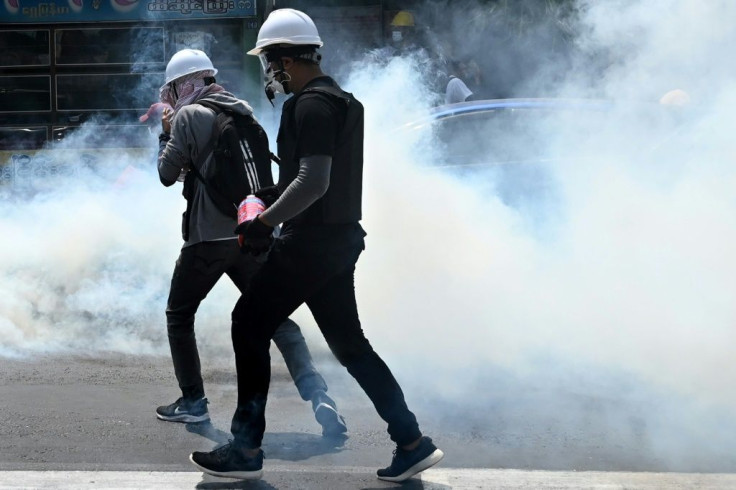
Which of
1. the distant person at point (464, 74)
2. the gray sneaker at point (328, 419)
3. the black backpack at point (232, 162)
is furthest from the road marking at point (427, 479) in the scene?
the distant person at point (464, 74)

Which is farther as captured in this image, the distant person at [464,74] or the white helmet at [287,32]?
the distant person at [464,74]

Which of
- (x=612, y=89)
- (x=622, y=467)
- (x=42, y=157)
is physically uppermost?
(x=42, y=157)

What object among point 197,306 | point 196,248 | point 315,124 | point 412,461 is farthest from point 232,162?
point 412,461

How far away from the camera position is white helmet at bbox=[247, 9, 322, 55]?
370cm

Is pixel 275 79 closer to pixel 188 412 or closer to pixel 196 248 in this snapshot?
pixel 196 248

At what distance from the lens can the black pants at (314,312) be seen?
365 centimetres

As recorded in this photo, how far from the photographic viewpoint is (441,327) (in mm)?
5812

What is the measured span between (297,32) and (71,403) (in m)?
2.26

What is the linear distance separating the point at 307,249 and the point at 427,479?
97cm

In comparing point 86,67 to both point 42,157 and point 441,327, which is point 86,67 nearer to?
point 42,157

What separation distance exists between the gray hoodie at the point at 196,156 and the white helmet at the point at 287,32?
0.74 metres

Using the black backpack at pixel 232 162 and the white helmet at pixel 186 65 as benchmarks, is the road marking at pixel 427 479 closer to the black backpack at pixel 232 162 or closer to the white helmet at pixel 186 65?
the black backpack at pixel 232 162

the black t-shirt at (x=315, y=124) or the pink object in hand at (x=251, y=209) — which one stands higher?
the black t-shirt at (x=315, y=124)

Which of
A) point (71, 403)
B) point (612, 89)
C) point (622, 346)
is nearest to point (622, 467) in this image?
point (622, 346)
